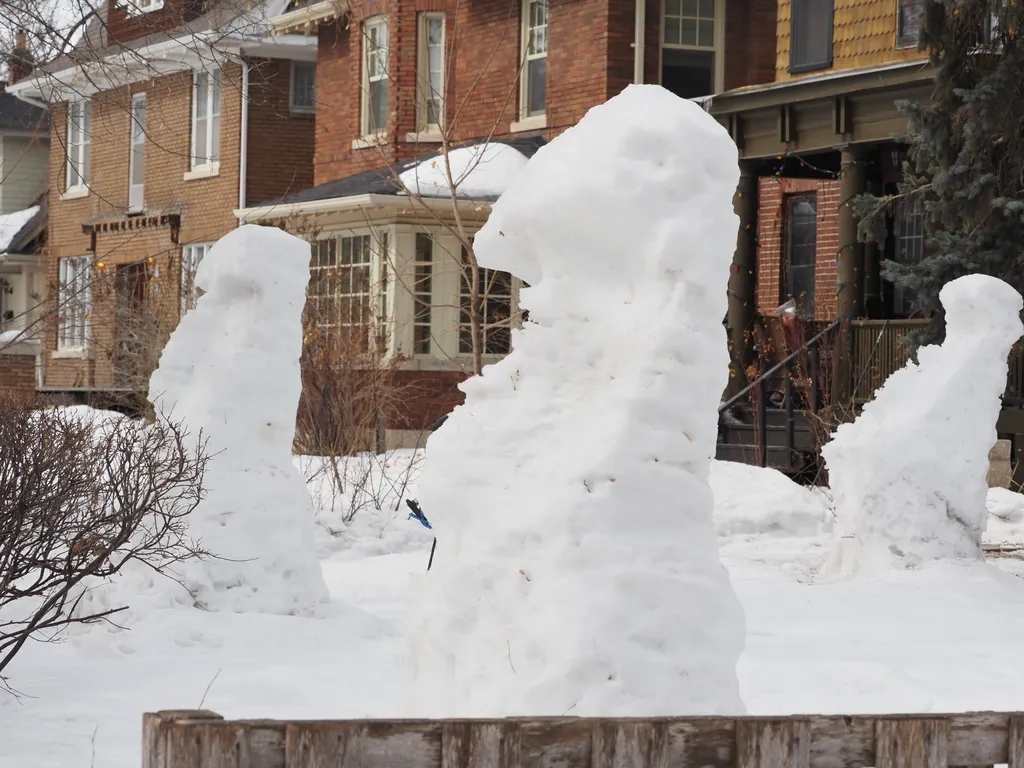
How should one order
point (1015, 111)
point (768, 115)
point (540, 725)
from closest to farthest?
point (540, 725)
point (1015, 111)
point (768, 115)

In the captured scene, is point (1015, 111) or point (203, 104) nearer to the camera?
point (1015, 111)

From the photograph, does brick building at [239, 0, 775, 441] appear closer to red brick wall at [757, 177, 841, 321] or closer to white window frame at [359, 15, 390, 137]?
white window frame at [359, 15, 390, 137]

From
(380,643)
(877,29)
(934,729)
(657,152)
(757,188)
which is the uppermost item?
(877,29)

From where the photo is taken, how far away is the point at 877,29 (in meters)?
18.9

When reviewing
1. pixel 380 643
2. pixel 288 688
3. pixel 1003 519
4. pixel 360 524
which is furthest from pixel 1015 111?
pixel 288 688

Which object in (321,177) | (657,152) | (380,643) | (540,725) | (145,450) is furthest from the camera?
(321,177)

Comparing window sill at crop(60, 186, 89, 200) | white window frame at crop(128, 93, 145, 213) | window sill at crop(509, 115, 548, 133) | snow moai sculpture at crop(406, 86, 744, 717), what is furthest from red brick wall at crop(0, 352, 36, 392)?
snow moai sculpture at crop(406, 86, 744, 717)

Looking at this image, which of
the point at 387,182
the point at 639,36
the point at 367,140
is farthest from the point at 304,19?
the point at 639,36

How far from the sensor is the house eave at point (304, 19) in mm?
24911

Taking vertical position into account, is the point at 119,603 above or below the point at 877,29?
below

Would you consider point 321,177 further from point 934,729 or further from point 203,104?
point 934,729

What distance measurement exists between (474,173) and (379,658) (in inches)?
532

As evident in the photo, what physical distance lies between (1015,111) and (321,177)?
13.9 meters

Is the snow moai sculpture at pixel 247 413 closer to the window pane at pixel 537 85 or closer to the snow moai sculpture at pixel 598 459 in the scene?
the snow moai sculpture at pixel 598 459
